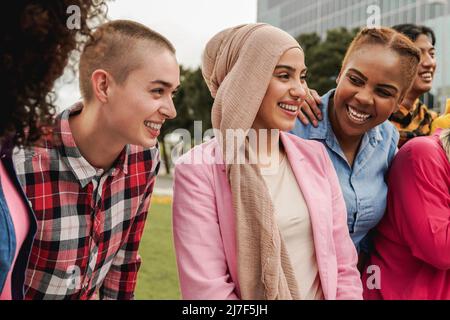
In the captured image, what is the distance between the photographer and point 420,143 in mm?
2379

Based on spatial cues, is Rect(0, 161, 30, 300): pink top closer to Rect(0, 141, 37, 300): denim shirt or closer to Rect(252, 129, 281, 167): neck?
Rect(0, 141, 37, 300): denim shirt

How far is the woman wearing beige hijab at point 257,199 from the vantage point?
195 centimetres

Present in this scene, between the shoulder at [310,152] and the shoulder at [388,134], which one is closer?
the shoulder at [310,152]

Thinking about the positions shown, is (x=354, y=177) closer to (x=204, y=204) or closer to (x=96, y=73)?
(x=204, y=204)

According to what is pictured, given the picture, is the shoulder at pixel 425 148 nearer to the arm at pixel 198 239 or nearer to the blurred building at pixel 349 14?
the arm at pixel 198 239

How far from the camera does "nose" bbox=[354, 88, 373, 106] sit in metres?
2.44

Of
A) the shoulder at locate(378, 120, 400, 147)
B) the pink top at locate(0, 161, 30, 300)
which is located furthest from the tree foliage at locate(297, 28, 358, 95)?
the pink top at locate(0, 161, 30, 300)

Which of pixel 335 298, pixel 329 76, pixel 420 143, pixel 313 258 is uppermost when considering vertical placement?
Result: pixel 420 143

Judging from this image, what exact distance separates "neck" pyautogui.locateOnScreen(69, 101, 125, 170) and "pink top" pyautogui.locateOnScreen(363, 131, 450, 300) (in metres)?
1.26

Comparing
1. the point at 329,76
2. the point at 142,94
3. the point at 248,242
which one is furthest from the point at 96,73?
the point at 329,76

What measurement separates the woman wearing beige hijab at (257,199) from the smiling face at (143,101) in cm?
19

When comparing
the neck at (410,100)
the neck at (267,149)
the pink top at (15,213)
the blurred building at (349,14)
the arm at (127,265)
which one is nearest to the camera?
the pink top at (15,213)

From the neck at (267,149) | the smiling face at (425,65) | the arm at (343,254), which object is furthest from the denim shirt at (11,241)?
the smiling face at (425,65)

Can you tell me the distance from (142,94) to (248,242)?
72 cm
